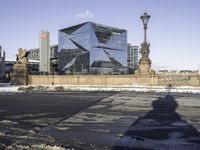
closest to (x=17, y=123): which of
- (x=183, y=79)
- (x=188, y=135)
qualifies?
(x=188, y=135)

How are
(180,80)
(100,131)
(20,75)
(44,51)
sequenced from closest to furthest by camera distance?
1. (100,131)
2. (180,80)
3. (20,75)
4. (44,51)

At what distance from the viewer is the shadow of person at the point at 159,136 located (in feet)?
27.9

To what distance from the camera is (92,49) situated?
15900 cm

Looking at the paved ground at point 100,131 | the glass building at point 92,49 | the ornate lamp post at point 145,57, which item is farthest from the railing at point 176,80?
the glass building at point 92,49

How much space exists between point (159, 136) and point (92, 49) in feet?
492

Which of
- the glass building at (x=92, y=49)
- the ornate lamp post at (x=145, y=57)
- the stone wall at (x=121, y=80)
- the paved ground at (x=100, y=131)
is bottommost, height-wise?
the paved ground at (x=100, y=131)

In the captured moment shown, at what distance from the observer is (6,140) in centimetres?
882

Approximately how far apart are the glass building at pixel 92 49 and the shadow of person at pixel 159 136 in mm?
142453

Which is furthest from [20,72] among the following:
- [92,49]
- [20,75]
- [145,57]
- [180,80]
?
[92,49]

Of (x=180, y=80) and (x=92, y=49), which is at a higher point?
(x=92, y=49)

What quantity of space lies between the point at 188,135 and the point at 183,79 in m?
39.2

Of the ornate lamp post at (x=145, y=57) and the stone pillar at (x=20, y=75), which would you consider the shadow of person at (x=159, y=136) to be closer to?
the ornate lamp post at (x=145, y=57)

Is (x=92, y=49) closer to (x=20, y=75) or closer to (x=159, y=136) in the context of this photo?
(x=20, y=75)

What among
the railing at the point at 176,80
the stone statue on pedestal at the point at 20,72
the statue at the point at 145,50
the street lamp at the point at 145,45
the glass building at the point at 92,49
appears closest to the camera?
the street lamp at the point at 145,45
